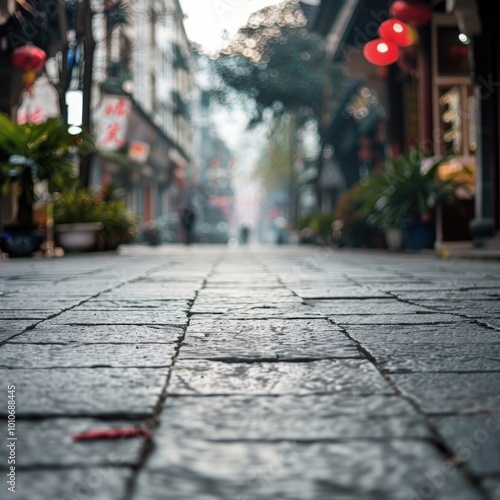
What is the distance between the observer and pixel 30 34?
13.4 m

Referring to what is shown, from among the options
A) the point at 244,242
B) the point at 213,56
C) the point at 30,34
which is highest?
the point at 213,56

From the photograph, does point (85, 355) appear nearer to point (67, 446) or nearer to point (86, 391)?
point (86, 391)

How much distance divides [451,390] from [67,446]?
907 mm

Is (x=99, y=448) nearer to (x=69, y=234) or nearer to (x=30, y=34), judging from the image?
(x=69, y=234)

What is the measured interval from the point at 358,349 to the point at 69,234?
10.4 metres

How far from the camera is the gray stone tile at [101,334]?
2457 millimetres

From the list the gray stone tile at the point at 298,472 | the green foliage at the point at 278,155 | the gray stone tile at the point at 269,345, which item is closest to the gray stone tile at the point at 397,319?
the gray stone tile at the point at 269,345

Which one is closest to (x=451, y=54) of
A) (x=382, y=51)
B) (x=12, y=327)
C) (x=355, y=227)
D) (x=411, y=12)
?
(x=411, y=12)

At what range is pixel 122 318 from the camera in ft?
10.2

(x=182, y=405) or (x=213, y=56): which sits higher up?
(x=213, y=56)

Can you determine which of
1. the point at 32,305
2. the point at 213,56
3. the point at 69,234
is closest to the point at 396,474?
the point at 32,305

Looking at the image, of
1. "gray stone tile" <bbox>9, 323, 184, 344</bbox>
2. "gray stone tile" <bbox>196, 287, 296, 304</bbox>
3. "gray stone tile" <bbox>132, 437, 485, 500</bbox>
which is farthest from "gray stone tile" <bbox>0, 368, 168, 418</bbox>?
"gray stone tile" <bbox>196, 287, 296, 304</bbox>

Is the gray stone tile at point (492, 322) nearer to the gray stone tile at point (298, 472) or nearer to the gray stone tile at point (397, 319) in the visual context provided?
the gray stone tile at point (397, 319)

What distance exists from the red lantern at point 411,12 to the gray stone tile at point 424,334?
8.68 m
